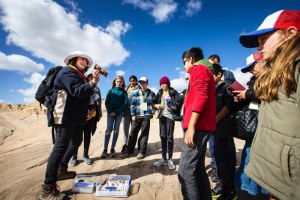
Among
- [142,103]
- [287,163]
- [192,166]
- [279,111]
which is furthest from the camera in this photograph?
[142,103]

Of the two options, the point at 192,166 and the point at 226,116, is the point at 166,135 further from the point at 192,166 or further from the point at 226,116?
the point at 192,166

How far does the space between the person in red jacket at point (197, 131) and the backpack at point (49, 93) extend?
2.12m

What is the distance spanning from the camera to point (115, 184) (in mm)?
3207

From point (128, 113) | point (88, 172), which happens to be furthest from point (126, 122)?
point (88, 172)

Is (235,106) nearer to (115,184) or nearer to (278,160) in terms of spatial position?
(278,160)

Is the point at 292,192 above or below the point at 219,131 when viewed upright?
below

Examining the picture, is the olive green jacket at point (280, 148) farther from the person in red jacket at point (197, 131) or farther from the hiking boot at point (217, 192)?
the hiking boot at point (217, 192)

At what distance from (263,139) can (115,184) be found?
256cm

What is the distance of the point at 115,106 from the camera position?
5543mm

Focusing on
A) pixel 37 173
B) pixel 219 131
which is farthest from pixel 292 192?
pixel 37 173

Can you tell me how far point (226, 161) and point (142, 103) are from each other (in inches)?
119

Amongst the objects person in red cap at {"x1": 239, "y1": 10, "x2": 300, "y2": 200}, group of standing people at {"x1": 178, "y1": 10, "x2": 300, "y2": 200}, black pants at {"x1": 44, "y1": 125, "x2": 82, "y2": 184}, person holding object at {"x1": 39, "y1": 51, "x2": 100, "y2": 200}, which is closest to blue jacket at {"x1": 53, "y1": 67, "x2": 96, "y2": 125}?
person holding object at {"x1": 39, "y1": 51, "x2": 100, "y2": 200}

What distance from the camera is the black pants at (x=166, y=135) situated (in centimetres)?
468

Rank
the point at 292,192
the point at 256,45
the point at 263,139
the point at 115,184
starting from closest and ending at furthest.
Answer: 1. the point at 292,192
2. the point at 263,139
3. the point at 256,45
4. the point at 115,184
